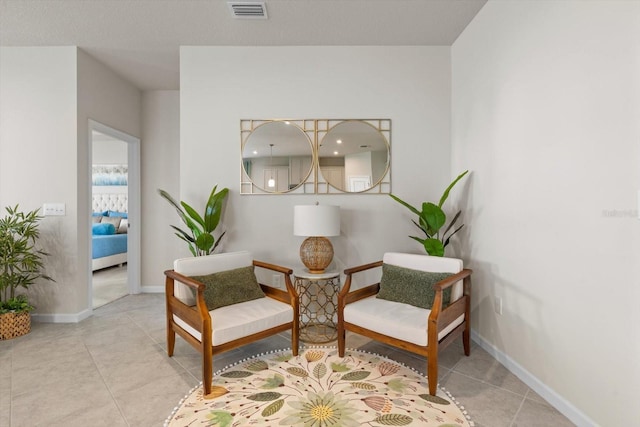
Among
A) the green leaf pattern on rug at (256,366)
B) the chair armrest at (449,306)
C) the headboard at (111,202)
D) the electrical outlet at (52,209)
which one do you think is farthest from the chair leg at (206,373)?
the headboard at (111,202)

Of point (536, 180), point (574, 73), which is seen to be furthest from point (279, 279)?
point (574, 73)

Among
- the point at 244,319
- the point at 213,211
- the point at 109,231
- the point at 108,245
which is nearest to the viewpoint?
the point at 244,319

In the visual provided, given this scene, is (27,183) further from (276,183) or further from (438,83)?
(438,83)

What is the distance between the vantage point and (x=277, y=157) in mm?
3170

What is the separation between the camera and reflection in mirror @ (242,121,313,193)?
3172 mm

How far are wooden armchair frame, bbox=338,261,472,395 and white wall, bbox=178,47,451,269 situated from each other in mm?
676

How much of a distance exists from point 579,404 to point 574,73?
179cm

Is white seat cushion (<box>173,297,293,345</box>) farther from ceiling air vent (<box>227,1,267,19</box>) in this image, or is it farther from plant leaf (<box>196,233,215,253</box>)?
ceiling air vent (<box>227,1,267,19</box>)

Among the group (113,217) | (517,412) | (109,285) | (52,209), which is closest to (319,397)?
(517,412)

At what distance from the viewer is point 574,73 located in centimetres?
170

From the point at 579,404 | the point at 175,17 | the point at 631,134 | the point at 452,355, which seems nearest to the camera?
the point at 631,134

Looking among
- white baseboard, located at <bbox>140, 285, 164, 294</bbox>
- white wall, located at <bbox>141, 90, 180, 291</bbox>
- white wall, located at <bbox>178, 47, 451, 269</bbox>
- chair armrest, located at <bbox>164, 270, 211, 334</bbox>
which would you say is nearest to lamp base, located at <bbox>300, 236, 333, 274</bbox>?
white wall, located at <bbox>178, 47, 451, 269</bbox>

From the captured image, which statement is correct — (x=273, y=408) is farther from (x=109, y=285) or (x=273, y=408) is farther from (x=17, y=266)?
(x=109, y=285)

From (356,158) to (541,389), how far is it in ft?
7.52
